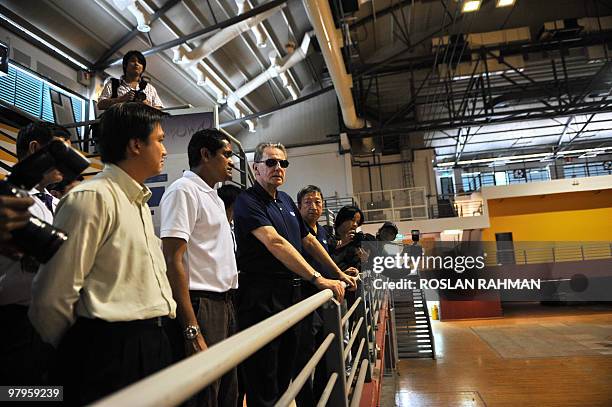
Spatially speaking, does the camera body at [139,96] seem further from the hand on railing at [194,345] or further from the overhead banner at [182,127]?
the hand on railing at [194,345]

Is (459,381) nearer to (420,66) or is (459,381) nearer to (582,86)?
(420,66)

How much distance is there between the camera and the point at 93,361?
932 millimetres

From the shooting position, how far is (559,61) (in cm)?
1295

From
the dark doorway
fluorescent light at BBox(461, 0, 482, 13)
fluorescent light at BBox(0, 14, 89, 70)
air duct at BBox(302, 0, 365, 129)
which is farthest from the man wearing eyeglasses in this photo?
the dark doorway

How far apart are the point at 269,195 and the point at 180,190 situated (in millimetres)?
482

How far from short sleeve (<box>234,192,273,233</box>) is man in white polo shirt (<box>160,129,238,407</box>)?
4.4 inches

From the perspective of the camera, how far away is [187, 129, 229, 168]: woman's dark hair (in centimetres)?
176

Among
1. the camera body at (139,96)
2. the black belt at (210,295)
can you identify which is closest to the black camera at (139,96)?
the camera body at (139,96)

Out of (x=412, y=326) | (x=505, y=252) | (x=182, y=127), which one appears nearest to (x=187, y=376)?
(x=182, y=127)

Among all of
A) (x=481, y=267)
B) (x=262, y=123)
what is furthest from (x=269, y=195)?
(x=262, y=123)

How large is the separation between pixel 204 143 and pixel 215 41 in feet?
23.7

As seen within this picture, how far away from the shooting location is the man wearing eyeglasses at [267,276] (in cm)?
158

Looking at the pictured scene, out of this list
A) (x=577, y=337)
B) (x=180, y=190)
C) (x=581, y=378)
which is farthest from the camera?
(x=577, y=337)

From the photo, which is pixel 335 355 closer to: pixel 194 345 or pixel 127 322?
pixel 194 345
